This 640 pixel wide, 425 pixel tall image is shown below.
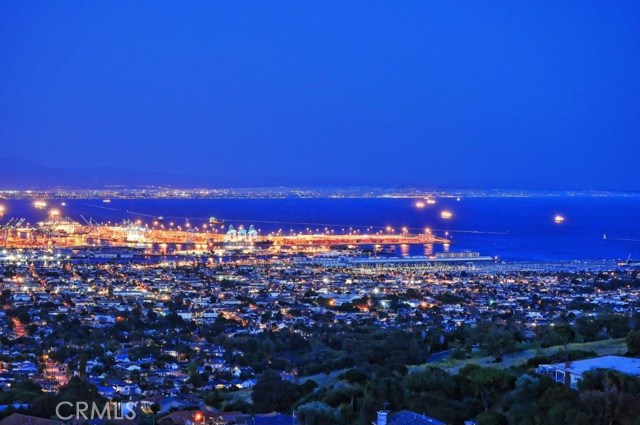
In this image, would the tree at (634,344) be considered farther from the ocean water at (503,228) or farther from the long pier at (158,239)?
the long pier at (158,239)

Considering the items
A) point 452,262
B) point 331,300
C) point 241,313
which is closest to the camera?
point 241,313

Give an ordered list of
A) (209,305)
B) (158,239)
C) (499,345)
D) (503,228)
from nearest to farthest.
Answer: (499,345), (209,305), (158,239), (503,228)

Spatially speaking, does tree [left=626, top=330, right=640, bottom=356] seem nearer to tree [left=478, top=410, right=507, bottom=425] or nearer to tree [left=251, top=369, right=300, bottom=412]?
tree [left=478, top=410, right=507, bottom=425]

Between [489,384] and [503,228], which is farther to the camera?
[503,228]

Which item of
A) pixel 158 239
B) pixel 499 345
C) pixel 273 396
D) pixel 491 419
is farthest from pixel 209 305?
pixel 158 239

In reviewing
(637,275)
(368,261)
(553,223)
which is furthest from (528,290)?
(553,223)

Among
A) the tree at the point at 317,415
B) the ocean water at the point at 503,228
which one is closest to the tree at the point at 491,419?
the tree at the point at 317,415

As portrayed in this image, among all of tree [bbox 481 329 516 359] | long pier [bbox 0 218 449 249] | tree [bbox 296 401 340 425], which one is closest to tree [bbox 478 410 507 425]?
tree [bbox 296 401 340 425]

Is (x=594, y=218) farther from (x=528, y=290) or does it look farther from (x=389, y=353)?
(x=389, y=353)

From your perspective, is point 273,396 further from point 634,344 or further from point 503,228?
point 503,228

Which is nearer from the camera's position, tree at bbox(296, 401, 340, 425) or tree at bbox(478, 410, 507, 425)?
tree at bbox(478, 410, 507, 425)

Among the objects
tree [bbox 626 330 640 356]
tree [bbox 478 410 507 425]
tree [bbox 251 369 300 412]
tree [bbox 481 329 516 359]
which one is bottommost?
tree [bbox 251 369 300 412]
